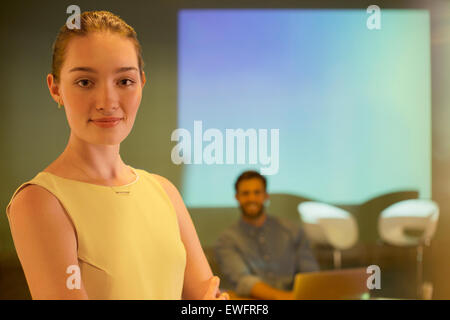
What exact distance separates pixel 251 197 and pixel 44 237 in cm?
99

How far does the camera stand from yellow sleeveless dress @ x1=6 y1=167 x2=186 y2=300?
169cm

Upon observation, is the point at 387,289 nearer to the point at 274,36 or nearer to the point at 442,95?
the point at 442,95

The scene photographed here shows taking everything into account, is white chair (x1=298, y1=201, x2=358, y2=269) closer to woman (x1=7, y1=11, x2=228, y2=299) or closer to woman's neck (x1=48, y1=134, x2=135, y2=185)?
woman (x1=7, y1=11, x2=228, y2=299)

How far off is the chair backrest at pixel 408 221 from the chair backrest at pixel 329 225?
144 millimetres

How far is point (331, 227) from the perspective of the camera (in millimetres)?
2477

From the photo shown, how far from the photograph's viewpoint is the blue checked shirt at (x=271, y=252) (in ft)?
7.88

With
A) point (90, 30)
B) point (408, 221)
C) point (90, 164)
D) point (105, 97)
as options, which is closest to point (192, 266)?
point (90, 164)

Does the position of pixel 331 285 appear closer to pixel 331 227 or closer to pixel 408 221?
pixel 331 227

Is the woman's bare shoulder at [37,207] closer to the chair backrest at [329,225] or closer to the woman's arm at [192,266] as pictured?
the woman's arm at [192,266]

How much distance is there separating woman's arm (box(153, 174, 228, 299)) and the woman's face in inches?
12.0

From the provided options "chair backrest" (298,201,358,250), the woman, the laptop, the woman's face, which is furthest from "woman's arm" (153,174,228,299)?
"chair backrest" (298,201,358,250)

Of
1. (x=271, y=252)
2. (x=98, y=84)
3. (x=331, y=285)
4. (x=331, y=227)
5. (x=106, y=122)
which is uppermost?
(x=98, y=84)

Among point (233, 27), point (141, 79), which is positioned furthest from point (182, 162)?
point (233, 27)

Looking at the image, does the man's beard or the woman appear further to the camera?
the man's beard
